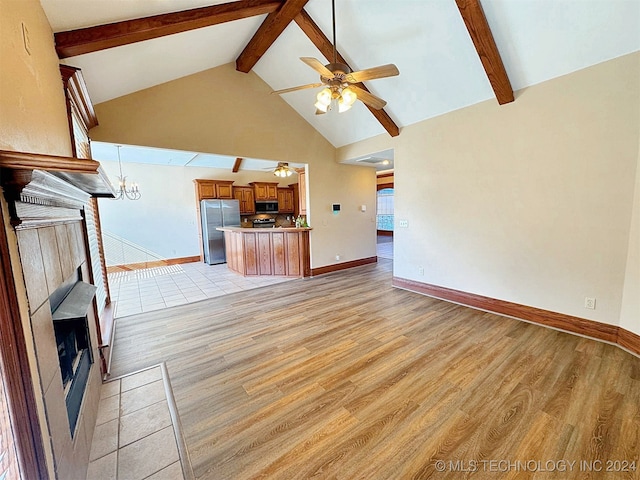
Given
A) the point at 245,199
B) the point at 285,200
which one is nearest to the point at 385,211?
the point at 285,200

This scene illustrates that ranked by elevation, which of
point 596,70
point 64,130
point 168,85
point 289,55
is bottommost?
point 64,130

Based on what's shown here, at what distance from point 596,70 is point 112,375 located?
5.37 metres

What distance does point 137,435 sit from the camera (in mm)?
1690

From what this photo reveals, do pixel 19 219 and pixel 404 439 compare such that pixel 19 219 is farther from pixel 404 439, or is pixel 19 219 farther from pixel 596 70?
pixel 596 70

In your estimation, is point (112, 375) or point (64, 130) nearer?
point (64, 130)

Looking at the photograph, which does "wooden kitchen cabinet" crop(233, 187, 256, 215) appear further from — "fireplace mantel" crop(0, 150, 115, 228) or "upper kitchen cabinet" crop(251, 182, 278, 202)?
"fireplace mantel" crop(0, 150, 115, 228)

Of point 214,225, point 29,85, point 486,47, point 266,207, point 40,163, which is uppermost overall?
point 486,47

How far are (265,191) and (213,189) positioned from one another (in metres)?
1.65

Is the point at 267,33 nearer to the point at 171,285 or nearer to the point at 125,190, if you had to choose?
the point at 171,285

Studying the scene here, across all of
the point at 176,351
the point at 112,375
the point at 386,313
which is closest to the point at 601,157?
the point at 386,313

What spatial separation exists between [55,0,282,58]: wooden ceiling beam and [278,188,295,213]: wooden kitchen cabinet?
234 inches

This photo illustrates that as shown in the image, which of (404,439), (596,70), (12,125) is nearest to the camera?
(12,125)

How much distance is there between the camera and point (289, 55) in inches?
152

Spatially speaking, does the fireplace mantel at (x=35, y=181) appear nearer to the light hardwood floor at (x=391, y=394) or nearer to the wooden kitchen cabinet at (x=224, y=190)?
the light hardwood floor at (x=391, y=394)
